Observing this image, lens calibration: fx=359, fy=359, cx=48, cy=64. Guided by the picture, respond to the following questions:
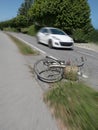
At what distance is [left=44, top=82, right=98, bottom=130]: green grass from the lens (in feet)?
19.6

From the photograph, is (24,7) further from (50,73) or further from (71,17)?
(50,73)

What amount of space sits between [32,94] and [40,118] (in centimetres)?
216

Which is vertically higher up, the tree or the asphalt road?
the asphalt road

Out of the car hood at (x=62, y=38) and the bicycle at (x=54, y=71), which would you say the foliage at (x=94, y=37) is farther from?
the bicycle at (x=54, y=71)

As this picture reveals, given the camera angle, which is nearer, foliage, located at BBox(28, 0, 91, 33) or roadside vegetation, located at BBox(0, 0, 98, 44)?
roadside vegetation, located at BBox(0, 0, 98, 44)

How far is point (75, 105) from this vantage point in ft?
22.8

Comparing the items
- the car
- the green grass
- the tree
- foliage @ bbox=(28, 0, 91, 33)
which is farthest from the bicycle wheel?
the tree

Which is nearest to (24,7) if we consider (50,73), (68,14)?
(68,14)

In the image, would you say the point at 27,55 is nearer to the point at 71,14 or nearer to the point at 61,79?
the point at 61,79

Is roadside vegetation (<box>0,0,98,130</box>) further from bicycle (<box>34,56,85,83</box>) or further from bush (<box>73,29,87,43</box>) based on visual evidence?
bicycle (<box>34,56,85,83</box>)

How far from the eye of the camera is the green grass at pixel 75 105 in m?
5.98

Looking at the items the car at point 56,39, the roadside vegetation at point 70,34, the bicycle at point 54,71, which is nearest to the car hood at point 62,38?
the car at point 56,39

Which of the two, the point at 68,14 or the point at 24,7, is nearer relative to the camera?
the point at 68,14

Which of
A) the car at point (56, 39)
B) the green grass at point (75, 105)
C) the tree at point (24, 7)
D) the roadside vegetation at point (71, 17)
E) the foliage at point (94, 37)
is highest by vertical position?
the green grass at point (75, 105)
